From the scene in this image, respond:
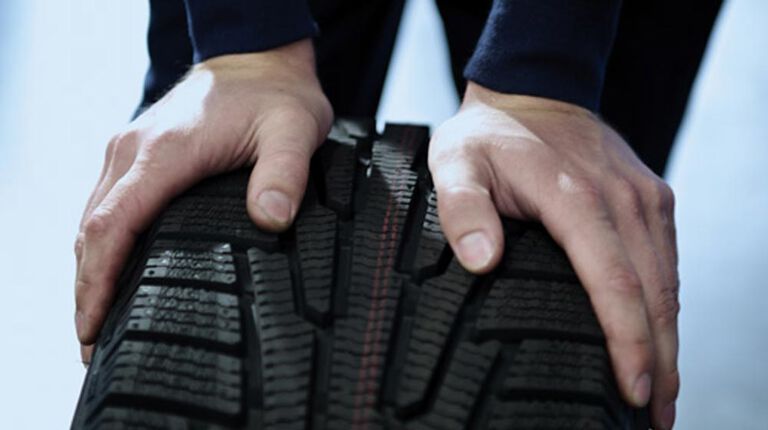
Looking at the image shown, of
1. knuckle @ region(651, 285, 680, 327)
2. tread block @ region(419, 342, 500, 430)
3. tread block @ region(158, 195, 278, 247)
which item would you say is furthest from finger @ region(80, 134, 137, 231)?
knuckle @ region(651, 285, 680, 327)

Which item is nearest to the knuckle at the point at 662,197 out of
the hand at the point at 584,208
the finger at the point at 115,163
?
the hand at the point at 584,208

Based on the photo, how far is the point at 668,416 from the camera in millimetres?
795

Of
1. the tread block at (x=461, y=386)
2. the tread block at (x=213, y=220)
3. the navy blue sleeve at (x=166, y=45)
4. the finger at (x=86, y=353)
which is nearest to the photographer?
the tread block at (x=461, y=386)

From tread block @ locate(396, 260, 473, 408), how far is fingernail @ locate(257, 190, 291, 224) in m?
0.14

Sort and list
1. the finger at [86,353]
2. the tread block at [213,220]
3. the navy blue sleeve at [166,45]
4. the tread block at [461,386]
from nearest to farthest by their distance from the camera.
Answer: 1. the tread block at [461,386]
2. the tread block at [213,220]
3. the finger at [86,353]
4. the navy blue sleeve at [166,45]

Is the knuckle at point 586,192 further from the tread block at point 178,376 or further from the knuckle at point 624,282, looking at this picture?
the tread block at point 178,376

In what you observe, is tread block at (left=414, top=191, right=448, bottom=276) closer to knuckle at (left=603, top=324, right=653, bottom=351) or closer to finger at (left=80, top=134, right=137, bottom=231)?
knuckle at (left=603, top=324, right=653, bottom=351)

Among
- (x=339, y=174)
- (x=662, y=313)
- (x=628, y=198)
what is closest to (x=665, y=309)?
(x=662, y=313)

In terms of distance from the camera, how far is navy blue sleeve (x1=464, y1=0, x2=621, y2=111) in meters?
0.89

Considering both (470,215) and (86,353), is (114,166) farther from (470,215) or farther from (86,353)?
(470,215)

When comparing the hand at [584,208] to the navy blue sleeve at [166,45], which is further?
the navy blue sleeve at [166,45]

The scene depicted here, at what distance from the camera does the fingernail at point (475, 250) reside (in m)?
0.71

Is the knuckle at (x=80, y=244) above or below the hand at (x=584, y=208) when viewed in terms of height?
below

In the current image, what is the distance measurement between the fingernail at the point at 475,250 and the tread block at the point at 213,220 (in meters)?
0.16
